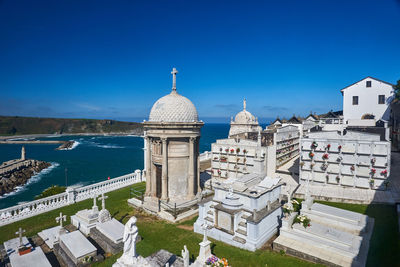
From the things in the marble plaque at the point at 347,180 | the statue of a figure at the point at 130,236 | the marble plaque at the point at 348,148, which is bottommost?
the marble plaque at the point at 347,180

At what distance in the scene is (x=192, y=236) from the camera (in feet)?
45.1

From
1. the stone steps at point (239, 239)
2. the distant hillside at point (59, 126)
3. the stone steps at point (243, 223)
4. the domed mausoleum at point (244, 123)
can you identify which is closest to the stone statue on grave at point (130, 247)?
the stone steps at point (239, 239)

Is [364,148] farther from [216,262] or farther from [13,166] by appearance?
[13,166]

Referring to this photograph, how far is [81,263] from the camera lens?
1079 cm

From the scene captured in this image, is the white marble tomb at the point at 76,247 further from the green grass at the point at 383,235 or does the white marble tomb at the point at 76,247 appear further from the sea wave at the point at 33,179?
the sea wave at the point at 33,179

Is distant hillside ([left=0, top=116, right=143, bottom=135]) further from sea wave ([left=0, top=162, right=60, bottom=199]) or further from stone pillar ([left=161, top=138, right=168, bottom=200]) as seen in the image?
stone pillar ([left=161, top=138, right=168, bottom=200])

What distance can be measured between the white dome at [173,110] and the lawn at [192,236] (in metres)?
7.33

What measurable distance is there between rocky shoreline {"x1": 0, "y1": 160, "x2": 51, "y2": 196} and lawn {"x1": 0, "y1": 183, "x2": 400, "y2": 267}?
30.3 metres

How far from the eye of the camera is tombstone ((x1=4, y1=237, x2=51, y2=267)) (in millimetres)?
10523

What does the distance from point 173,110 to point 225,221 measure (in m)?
8.62

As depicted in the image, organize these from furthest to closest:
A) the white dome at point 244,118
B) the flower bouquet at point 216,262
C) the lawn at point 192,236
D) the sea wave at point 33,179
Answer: the white dome at point 244,118 < the sea wave at point 33,179 < the lawn at point 192,236 < the flower bouquet at point 216,262

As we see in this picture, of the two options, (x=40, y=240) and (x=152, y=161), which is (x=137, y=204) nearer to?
(x=152, y=161)

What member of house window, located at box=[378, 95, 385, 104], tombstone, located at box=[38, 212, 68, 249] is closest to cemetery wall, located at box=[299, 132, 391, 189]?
tombstone, located at box=[38, 212, 68, 249]

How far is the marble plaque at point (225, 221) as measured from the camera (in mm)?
12773
